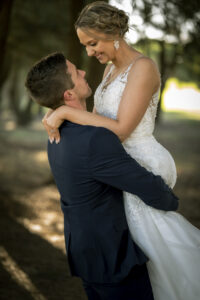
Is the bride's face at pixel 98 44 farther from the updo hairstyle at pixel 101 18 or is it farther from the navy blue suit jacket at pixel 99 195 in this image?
the navy blue suit jacket at pixel 99 195

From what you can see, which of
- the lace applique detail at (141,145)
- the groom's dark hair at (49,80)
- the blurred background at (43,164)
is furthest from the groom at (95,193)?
the blurred background at (43,164)

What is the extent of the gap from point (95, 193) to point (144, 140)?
622 millimetres

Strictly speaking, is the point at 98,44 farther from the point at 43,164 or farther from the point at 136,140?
the point at 43,164

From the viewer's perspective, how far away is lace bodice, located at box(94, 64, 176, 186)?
2.45 meters

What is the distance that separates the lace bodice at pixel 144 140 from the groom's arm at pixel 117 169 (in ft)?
1.11

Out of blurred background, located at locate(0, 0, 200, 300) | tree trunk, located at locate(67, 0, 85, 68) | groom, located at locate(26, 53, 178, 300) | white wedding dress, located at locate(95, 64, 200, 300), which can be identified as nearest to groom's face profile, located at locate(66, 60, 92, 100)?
groom, located at locate(26, 53, 178, 300)

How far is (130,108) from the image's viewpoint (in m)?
2.25

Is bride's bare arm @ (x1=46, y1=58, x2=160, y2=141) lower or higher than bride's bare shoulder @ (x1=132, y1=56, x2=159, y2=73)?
lower

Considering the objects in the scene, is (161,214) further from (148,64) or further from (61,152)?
(148,64)

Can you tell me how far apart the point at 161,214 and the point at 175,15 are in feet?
26.9

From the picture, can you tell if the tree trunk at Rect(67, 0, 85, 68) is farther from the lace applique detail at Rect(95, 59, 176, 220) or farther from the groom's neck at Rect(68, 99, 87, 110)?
the groom's neck at Rect(68, 99, 87, 110)

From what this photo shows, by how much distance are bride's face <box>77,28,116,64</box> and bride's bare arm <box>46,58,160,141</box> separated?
1.02ft

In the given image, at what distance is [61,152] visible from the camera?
85.4 inches

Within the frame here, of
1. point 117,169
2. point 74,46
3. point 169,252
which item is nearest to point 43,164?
point 74,46
